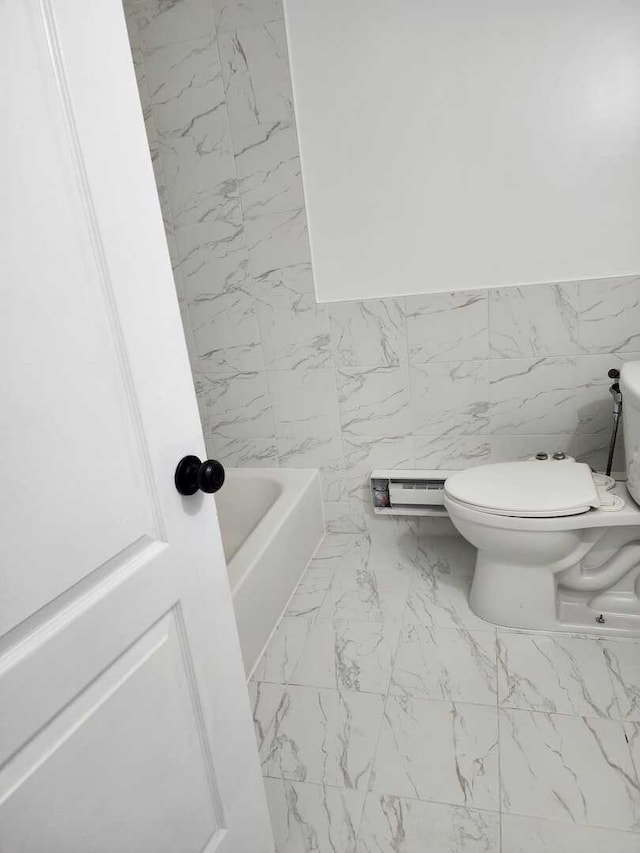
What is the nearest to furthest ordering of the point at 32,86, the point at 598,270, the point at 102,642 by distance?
1. the point at 32,86
2. the point at 102,642
3. the point at 598,270

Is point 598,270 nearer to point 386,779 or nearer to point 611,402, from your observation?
point 611,402

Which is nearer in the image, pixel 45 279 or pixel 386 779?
pixel 45 279

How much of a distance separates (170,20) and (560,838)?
2787mm

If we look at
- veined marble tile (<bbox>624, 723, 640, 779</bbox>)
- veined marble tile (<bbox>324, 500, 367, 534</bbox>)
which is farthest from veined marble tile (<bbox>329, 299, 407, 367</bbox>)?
veined marble tile (<bbox>624, 723, 640, 779</bbox>)

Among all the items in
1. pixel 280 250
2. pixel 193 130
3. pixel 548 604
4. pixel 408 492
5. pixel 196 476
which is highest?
pixel 193 130

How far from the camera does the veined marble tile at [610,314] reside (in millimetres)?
1928

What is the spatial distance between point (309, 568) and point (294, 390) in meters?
0.76

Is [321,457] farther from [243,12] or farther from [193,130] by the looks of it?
[243,12]

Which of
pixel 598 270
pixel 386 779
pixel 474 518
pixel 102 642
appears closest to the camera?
pixel 102 642

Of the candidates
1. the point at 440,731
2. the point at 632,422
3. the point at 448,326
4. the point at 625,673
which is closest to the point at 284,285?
the point at 448,326

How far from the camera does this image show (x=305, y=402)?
2400 mm

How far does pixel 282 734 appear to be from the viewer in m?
1.50

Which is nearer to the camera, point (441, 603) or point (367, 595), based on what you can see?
point (441, 603)

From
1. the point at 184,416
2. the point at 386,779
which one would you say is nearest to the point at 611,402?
the point at 386,779
